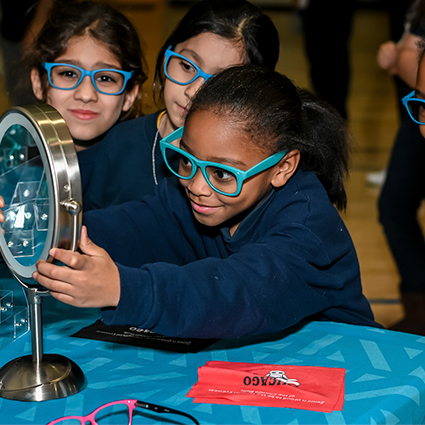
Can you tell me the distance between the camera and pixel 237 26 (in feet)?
4.78

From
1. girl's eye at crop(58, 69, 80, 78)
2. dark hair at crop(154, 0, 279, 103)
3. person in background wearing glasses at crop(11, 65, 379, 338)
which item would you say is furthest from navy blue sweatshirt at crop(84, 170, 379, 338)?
girl's eye at crop(58, 69, 80, 78)

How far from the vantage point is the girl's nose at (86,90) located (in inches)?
62.0

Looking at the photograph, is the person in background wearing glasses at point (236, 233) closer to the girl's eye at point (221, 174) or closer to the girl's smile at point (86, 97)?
the girl's eye at point (221, 174)

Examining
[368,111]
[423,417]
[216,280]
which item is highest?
[216,280]

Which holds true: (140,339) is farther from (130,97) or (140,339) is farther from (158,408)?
(130,97)

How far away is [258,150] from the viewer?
1.07 metres

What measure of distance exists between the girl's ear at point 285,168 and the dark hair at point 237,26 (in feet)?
1.33

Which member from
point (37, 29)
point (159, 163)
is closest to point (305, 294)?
point (159, 163)

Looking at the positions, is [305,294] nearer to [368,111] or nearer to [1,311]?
[1,311]

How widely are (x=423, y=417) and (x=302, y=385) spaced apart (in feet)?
0.60

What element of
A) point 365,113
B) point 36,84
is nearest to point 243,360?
point 36,84

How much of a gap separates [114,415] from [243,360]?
0.24 meters

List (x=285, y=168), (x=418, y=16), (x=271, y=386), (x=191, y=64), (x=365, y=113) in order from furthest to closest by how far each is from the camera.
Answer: (x=365, y=113) < (x=418, y=16) < (x=191, y=64) < (x=285, y=168) < (x=271, y=386)

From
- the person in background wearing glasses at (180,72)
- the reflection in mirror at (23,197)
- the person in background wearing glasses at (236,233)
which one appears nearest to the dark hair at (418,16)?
the person in background wearing glasses at (180,72)
